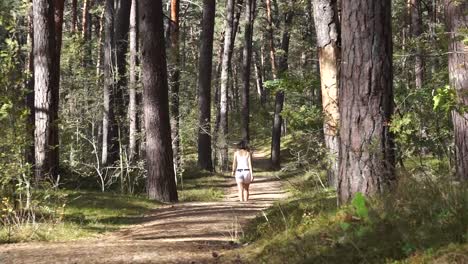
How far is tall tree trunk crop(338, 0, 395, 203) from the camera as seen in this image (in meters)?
6.14

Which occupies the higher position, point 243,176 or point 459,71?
point 459,71

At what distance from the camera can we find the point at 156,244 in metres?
7.13

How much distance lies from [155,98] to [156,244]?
6.61 m

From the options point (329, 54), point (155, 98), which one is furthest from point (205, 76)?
point (329, 54)

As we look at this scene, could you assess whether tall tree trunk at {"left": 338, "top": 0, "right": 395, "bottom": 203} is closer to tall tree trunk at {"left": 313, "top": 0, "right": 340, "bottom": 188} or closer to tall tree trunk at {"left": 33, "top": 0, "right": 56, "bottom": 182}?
tall tree trunk at {"left": 313, "top": 0, "right": 340, "bottom": 188}

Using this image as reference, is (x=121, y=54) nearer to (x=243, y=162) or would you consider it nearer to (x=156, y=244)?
(x=243, y=162)

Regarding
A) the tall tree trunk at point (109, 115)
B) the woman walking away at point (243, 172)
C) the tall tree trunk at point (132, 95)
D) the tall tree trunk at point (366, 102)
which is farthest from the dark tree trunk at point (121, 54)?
the tall tree trunk at point (366, 102)

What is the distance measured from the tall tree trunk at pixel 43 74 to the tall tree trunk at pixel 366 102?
26.7 ft

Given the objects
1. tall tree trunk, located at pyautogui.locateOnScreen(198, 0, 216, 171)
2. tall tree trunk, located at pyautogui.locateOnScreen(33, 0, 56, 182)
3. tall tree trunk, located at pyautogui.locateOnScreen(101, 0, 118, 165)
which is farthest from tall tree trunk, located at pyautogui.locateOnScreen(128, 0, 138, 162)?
tall tree trunk, located at pyautogui.locateOnScreen(198, 0, 216, 171)

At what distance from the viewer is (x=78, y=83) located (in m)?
30.2

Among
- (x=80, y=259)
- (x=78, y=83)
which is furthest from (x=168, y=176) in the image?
(x=78, y=83)

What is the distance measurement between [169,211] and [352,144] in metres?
6.05

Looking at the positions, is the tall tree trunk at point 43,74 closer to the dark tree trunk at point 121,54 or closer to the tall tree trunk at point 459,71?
the dark tree trunk at point 121,54

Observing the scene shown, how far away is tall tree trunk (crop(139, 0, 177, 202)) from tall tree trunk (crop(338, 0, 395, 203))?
24.6 feet
